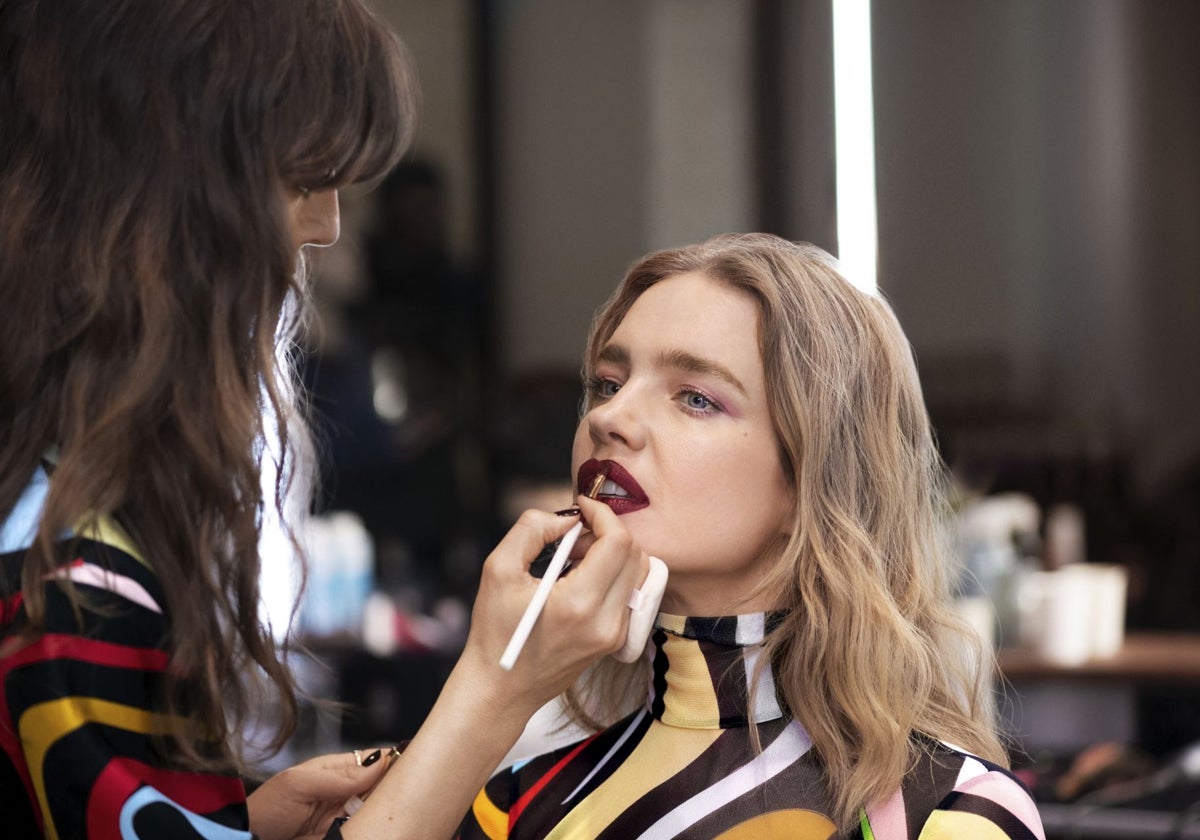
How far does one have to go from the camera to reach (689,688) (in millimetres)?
1344

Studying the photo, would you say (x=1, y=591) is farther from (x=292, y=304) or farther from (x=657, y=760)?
(x=657, y=760)

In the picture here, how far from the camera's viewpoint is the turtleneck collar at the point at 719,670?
4.34 feet

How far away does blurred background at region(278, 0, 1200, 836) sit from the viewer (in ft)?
10.5

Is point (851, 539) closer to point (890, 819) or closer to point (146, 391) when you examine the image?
point (890, 819)

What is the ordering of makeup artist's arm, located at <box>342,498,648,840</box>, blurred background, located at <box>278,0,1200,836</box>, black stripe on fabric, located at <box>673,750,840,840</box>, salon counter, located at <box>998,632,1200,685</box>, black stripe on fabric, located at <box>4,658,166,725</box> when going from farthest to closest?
blurred background, located at <box>278,0,1200,836</box>, salon counter, located at <box>998,632,1200,685</box>, black stripe on fabric, located at <box>673,750,840,840</box>, makeup artist's arm, located at <box>342,498,648,840</box>, black stripe on fabric, located at <box>4,658,166,725</box>

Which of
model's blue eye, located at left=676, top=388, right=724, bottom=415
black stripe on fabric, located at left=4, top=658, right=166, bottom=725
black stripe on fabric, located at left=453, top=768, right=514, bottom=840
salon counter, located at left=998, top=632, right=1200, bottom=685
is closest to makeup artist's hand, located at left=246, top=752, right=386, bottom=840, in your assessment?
black stripe on fabric, located at left=453, top=768, right=514, bottom=840

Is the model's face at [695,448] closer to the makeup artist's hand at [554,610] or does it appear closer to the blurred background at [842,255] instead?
the makeup artist's hand at [554,610]

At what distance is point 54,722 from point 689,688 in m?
0.64

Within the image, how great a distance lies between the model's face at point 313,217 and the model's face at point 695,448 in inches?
13.0

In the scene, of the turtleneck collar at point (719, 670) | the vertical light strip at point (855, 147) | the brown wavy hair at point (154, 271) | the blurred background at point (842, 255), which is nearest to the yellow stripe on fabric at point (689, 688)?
the turtleneck collar at point (719, 670)

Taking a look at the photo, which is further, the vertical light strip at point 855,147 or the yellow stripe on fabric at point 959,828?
the vertical light strip at point 855,147

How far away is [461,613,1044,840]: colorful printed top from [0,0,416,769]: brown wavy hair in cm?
45

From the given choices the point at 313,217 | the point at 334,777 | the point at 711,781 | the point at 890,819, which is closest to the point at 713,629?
the point at 711,781

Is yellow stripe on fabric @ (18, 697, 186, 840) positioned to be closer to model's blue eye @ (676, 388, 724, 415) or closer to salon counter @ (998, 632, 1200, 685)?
model's blue eye @ (676, 388, 724, 415)
